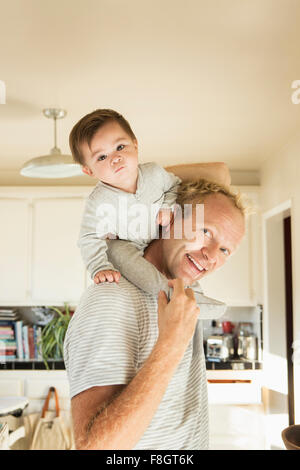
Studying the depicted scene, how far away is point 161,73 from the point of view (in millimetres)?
514

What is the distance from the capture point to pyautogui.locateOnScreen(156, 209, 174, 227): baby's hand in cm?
43

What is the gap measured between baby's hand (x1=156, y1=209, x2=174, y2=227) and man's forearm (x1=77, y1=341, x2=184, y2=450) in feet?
0.45

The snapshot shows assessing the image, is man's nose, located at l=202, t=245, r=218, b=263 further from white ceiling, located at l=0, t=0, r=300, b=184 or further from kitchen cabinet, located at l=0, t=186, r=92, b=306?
kitchen cabinet, located at l=0, t=186, r=92, b=306

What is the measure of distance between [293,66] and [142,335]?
0.37 metres

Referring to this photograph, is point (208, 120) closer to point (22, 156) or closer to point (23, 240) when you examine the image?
point (22, 156)

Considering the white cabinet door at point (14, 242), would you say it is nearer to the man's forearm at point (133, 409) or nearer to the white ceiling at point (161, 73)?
the white ceiling at point (161, 73)

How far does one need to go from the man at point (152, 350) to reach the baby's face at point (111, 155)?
9 cm

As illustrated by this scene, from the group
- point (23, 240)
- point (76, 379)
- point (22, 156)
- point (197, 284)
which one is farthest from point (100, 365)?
point (23, 240)

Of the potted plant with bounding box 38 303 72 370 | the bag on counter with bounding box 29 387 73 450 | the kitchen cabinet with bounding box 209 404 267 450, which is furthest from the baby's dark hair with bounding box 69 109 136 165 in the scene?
the bag on counter with bounding box 29 387 73 450

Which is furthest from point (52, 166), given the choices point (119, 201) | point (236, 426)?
point (236, 426)

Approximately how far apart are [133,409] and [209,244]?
18cm

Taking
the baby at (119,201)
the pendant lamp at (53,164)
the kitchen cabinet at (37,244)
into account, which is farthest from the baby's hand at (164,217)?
the kitchen cabinet at (37,244)

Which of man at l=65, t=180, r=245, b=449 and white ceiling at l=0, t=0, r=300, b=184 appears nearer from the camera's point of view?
man at l=65, t=180, r=245, b=449
